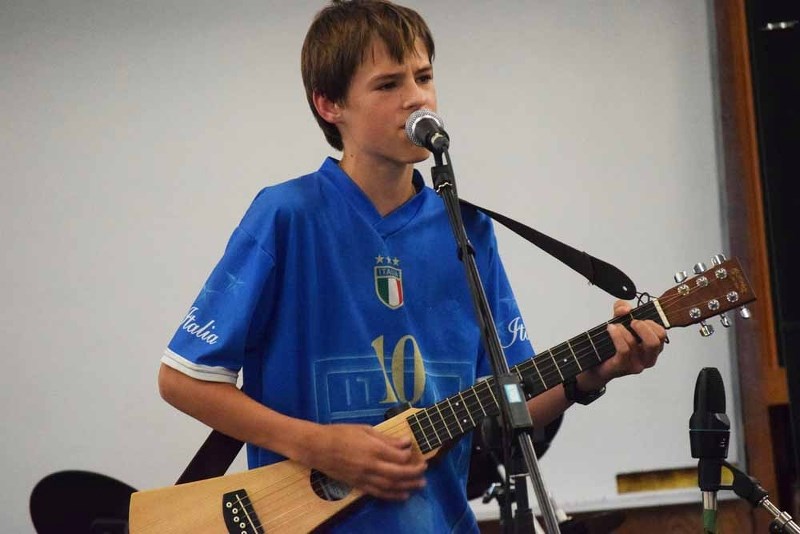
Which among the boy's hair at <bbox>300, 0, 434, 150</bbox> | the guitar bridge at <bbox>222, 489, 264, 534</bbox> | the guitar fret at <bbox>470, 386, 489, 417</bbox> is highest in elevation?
the boy's hair at <bbox>300, 0, 434, 150</bbox>

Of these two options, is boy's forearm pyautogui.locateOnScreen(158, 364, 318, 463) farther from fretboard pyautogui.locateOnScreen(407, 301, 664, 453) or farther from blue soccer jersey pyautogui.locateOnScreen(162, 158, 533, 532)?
fretboard pyautogui.locateOnScreen(407, 301, 664, 453)

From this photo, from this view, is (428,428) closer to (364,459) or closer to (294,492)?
(364,459)

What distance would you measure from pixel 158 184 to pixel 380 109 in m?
2.19

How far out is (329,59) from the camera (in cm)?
229

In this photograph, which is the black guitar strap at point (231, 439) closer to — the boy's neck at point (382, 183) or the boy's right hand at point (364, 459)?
the boy's neck at point (382, 183)

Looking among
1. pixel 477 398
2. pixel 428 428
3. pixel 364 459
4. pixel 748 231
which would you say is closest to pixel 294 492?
pixel 364 459

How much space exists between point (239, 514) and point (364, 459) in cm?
30

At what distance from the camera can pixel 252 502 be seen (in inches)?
83.9

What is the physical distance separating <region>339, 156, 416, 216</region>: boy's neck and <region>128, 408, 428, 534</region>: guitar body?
450 mm

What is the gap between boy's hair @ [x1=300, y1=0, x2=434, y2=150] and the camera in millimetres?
2240

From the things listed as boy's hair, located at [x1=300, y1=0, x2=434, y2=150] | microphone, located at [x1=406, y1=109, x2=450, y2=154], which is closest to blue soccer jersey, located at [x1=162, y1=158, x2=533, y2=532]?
boy's hair, located at [x1=300, y1=0, x2=434, y2=150]

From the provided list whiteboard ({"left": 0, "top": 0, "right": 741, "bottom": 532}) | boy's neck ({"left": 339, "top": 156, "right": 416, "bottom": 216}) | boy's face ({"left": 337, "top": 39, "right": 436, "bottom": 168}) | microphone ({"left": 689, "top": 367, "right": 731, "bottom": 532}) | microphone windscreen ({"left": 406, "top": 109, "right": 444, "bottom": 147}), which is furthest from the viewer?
whiteboard ({"left": 0, "top": 0, "right": 741, "bottom": 532})

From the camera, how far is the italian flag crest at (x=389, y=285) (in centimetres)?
217

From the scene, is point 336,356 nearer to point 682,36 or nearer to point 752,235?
point 752,235
